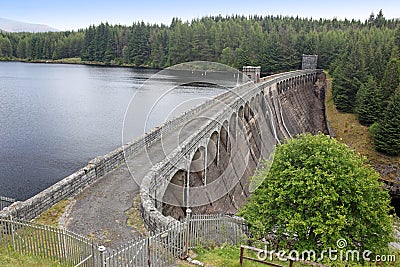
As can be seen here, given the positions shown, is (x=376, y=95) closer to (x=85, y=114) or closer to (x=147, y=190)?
(x=85, y=114)

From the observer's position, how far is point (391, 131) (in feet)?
185

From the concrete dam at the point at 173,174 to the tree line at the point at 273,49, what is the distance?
19.7 m

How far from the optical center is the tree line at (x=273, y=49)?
68000 mm

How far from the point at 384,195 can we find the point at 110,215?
16.1m

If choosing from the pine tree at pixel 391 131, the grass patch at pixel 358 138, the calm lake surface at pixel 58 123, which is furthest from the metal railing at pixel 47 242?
the pine tree at pixel 391 131

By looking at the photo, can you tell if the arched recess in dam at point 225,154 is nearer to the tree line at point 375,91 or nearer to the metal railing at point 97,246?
the metal railing at point 97,246

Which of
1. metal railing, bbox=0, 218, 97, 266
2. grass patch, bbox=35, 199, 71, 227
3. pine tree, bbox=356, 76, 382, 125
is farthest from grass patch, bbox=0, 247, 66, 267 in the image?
pine tree, bbox=356, 76, 382, 125

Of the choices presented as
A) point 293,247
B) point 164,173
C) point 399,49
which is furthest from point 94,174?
point 399,49

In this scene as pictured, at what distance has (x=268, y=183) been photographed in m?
21.6

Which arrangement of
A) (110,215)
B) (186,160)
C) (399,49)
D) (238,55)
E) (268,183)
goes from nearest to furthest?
1. (110,215)
2. (268,183)
3. (186,160)
4. (399,49)
5. (238,55)

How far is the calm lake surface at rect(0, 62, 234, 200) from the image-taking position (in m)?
Answer: 40.5

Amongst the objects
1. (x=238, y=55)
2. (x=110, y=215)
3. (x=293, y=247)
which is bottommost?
(x=293, y=247)

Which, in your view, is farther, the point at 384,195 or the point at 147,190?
the point at 384,195

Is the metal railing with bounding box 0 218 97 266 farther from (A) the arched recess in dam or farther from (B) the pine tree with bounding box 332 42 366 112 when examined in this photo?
(B) the pine tree with bounding box 332 42 366 112
